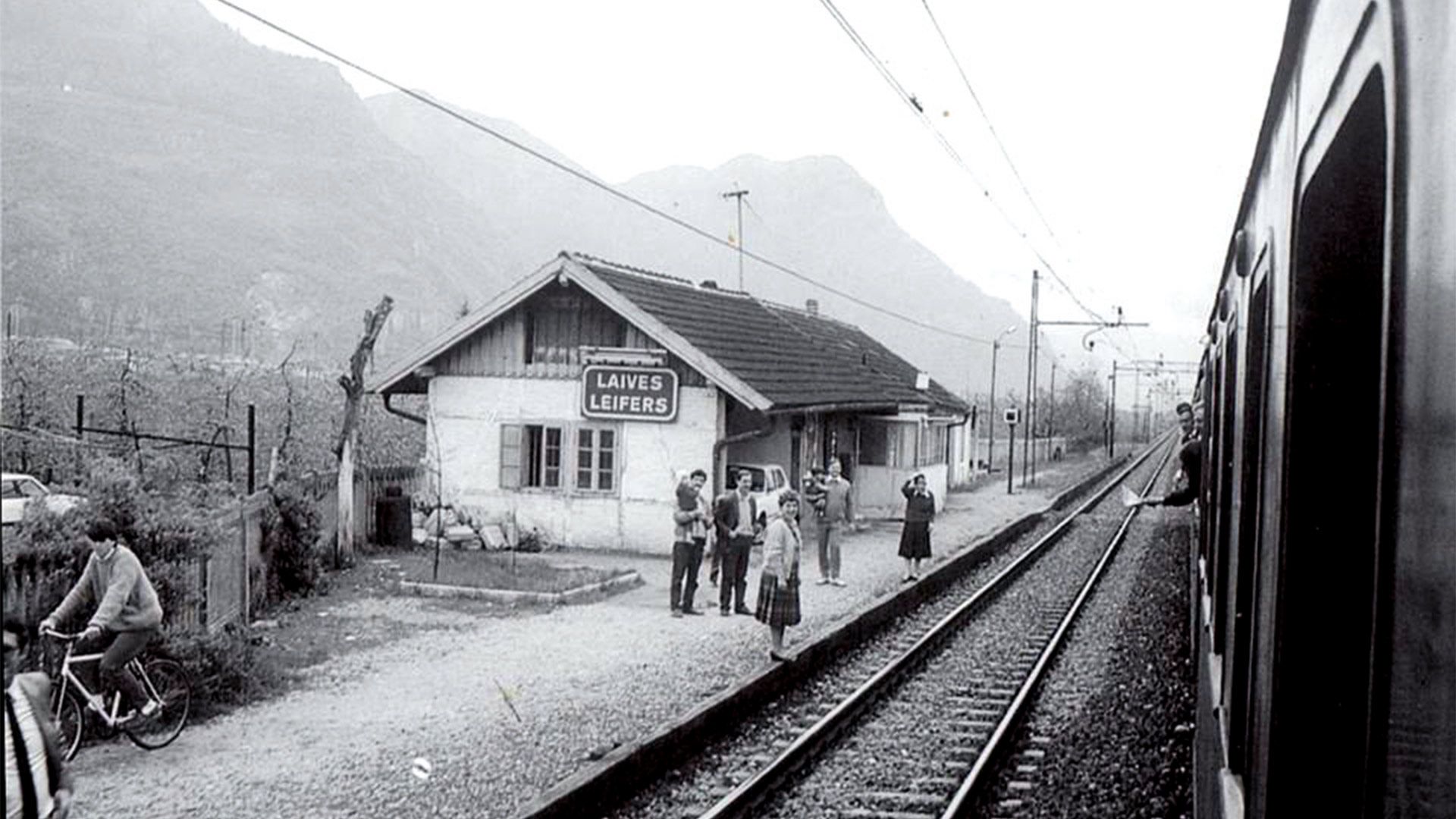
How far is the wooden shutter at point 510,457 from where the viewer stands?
2162 centimetres

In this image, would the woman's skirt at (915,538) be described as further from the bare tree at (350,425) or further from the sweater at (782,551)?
the bare tree at (350,425)

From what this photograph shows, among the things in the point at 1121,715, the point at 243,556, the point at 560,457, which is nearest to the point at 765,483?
the point at 560,457

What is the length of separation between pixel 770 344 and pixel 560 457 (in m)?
5.91

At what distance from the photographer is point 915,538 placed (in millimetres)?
17641

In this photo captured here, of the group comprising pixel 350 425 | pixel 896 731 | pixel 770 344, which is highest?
pixel 770 344

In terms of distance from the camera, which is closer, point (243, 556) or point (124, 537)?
point (124, 537)

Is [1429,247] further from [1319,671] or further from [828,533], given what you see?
[828,533]

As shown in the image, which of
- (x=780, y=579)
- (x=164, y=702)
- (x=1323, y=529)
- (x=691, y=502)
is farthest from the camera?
(x=691, y=502)

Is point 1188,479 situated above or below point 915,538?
above

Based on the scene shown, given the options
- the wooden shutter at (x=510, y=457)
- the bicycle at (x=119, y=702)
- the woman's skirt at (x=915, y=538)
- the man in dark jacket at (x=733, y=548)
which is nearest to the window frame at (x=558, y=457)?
the wooden shutter at (x=510, y=457)

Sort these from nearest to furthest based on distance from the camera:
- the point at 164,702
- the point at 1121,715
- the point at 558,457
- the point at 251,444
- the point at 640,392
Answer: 1. the point at 164,702
2. the point at 1121,715
3. the point at 251,444
4. the point at 640,392
5. the point at 558,457

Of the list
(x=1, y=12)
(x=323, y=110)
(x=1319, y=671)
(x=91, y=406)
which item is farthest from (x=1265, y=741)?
(x=323, y=110)

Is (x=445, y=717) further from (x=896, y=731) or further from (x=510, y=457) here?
(x=510, y=457)

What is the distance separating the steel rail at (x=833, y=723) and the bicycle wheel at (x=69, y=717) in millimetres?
4362
